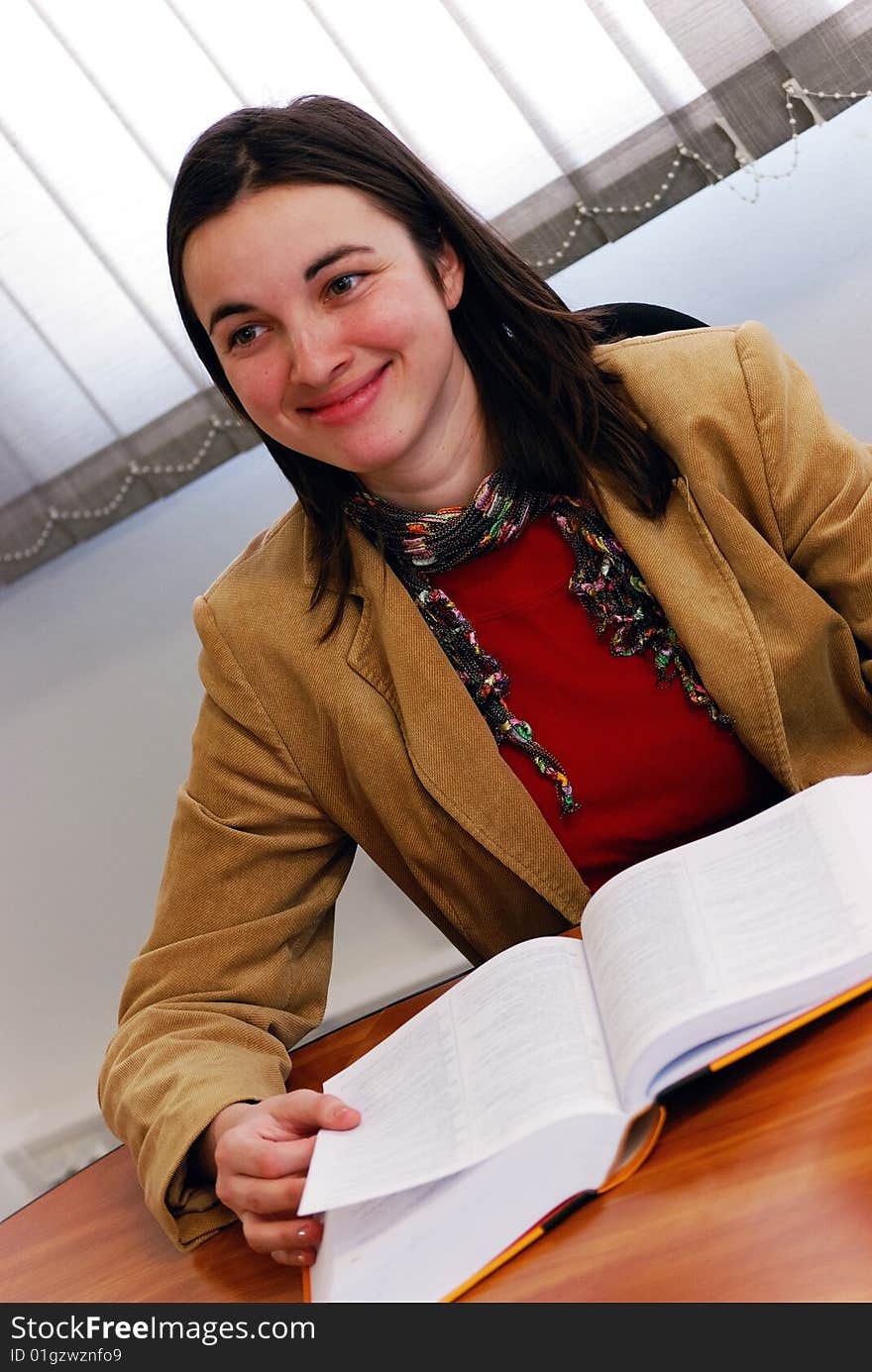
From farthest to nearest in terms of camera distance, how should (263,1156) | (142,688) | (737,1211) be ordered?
(142,688)
(263,1156)
(737,1211)

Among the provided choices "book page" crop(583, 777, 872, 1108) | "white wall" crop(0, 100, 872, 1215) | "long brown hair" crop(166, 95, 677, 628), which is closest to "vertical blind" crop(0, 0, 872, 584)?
"white wall" crop(0, 100, 872, 1215)

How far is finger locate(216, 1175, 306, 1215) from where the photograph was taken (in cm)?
84

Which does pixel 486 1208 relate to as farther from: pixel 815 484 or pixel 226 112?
pixel 226 112

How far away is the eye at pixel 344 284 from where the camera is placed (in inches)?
41.7

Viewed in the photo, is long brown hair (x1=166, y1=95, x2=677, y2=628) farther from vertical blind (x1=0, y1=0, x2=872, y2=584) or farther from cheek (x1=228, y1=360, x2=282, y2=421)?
vertical blind (x1=0, y1=0, x2=872, y2=584)

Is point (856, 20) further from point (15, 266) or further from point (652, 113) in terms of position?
point (15, 266)

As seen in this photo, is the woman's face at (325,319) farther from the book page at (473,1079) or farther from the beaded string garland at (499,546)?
the book page at (473,1079)

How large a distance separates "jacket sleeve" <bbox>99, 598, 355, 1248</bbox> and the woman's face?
0.82 ft

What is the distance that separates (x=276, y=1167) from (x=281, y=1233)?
4 centimetres

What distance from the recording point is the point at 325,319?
1.05 m

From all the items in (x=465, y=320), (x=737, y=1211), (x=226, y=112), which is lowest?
(x=737, y=1211)

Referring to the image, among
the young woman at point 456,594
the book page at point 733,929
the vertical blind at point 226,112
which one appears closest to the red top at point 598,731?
the young woman at point 456,594

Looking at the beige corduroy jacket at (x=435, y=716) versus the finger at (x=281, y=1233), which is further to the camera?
the beige corduroy jacket at (x=435, y=716)

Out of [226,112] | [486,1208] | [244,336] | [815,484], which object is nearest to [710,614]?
[815,484]
